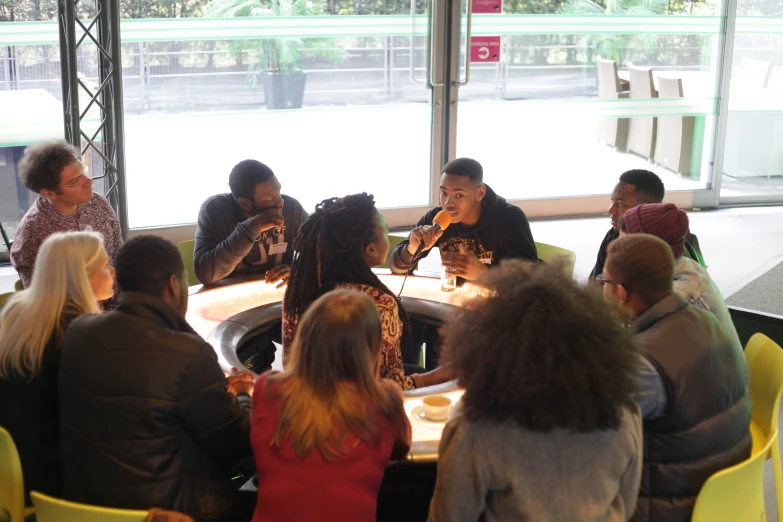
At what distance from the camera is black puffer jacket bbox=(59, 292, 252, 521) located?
245cm

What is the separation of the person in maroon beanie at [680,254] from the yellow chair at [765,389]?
0.32 ft

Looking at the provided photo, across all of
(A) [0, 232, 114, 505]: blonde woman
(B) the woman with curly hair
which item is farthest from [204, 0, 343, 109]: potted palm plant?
(B) the woman with curly hair

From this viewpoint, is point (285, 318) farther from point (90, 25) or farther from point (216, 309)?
point (90, 25)

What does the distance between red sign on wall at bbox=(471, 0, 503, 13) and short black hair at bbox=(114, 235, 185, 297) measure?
213 inches

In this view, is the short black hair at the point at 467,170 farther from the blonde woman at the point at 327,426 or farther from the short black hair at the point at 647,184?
the blonde woman at the point at 327,426

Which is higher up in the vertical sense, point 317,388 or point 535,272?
point 535,272

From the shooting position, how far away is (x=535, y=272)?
2178mm

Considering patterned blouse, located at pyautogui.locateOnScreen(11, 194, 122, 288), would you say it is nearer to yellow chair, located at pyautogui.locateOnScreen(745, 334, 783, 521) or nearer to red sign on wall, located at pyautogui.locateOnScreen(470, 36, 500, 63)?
yellow chair, located at pyautogui.locateOnScreen(745, 334, 783, 521)

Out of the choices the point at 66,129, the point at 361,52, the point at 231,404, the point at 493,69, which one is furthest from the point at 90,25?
the point at 231,404

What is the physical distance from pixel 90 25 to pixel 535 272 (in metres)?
4.58

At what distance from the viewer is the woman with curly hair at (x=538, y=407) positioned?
2.03 metres

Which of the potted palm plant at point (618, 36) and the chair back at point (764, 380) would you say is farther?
the potted palm plant at point (618, 36)

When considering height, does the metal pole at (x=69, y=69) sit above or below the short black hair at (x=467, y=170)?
above

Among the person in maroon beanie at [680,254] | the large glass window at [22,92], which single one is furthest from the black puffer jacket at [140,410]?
the large glass window at [22,92]
